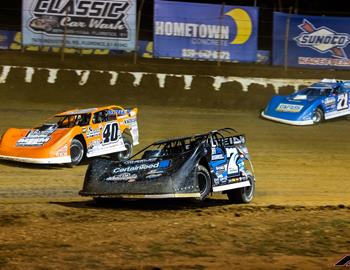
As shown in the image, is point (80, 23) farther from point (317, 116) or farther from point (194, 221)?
point (194, 221)

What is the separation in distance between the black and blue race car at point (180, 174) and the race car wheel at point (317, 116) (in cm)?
967

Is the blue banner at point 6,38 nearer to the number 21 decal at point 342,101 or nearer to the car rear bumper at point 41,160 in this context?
A: the car rear bumper at point 41,160

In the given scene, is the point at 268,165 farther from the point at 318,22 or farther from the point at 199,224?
the point at 318,22

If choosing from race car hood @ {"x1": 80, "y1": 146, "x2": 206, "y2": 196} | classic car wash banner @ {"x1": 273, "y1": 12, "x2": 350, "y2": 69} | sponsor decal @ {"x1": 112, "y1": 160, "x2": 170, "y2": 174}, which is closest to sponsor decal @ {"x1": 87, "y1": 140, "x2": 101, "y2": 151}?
race car hood @ {"x1": 80, "y1": 146, "x2": 206, "y2": 196}

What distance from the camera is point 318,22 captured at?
79.4ft

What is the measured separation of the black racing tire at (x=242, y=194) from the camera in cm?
1040

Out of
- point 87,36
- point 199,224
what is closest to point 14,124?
point 87,36

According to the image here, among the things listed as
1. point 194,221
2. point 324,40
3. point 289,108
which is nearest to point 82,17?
point 289,108

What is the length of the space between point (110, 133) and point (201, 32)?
34.0 feet

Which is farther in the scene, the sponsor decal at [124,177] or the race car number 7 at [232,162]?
the race car number 7 at [232,162]

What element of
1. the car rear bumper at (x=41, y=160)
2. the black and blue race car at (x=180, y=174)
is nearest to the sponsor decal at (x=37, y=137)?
the car rear bumper at (x=41, y=160)

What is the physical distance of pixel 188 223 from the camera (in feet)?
23.8

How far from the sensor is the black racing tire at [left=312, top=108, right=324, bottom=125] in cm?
1973

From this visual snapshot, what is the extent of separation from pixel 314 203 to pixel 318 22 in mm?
14988
